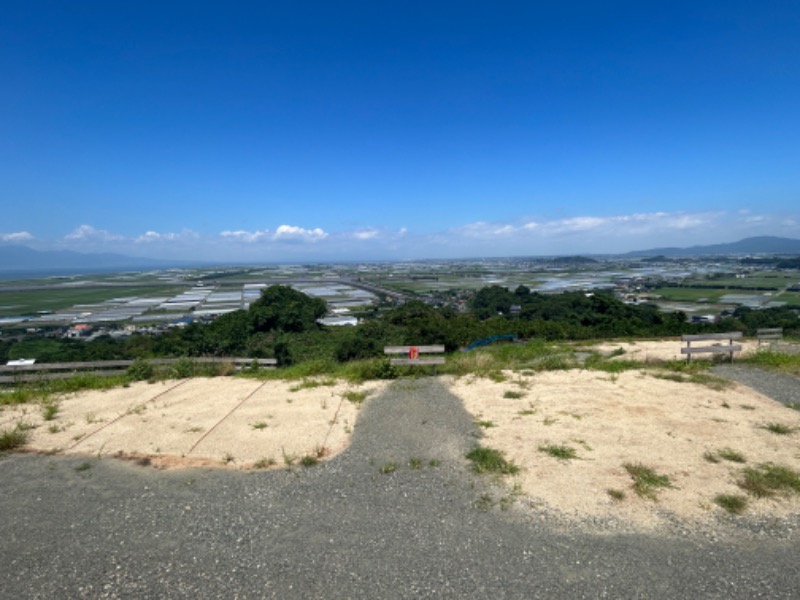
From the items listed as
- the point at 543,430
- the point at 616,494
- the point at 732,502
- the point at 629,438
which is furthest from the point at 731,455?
the point at 543,430

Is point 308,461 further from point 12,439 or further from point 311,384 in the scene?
point 12,439

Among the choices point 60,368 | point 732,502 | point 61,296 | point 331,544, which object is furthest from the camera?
point 61,296

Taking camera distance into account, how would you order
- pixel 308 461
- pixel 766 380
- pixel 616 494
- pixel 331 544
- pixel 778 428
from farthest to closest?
pixel 766 380, pixel 778 428, pixel 308 461, pixel 616 494, pixel 331 544

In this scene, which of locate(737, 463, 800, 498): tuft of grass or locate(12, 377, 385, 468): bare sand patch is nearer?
locate(737, 463, 800, 498): tuft of grass

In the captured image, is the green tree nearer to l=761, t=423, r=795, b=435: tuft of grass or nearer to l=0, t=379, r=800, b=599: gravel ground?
l=0, t=379, r=800, b=599: gravel ground

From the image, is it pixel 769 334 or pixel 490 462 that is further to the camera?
pixel 769 334

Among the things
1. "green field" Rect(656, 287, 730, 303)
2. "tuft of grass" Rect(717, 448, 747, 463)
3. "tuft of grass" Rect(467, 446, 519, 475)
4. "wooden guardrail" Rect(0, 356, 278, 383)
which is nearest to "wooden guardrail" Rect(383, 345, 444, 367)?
"tuft of grass" Rect(467, 446, 519, 475)
